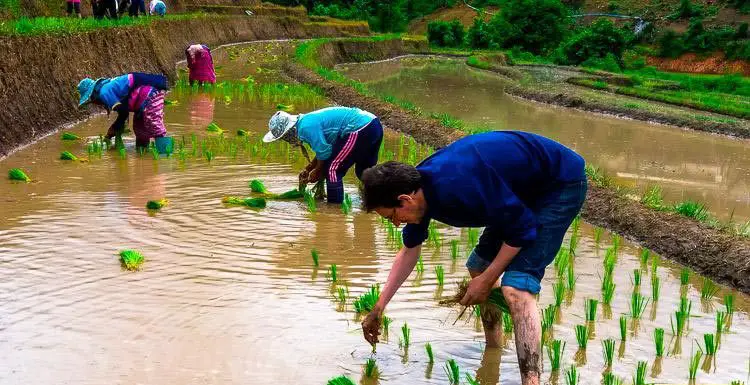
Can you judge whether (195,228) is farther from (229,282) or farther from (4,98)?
(4,98)

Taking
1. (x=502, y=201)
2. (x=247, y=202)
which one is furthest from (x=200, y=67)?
(x=502, y=201)

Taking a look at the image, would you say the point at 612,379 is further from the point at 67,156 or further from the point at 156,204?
the point at 67,156

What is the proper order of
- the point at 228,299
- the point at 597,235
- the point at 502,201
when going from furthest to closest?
1. the point at 597,235
2. the point at 228,299
3. the point at 502,201

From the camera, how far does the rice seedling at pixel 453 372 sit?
3592mm

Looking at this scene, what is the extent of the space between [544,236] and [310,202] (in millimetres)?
3734

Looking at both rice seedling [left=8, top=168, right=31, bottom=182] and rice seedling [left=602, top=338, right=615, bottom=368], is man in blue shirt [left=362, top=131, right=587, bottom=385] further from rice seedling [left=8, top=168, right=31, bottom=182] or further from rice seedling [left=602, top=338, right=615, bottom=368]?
rice seedling [left=8, top=168, right=31, bottom=182]

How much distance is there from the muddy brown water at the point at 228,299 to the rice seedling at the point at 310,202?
52 millimetres

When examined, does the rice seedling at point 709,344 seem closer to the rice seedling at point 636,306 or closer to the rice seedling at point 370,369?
the rice seedling at point 636,306

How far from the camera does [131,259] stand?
512 centimetres

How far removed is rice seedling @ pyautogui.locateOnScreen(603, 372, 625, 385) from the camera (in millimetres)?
3469

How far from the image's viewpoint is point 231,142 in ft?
32.2

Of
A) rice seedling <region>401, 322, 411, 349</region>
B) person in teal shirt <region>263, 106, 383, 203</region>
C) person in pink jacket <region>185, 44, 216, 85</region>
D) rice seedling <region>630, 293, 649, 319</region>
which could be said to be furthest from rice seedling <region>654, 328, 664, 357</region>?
person in pink jacket <region>185, 44, 216, 85</region>

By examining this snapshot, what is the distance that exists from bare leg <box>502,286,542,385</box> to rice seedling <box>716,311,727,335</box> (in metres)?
1.44

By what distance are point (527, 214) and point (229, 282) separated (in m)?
2.30
